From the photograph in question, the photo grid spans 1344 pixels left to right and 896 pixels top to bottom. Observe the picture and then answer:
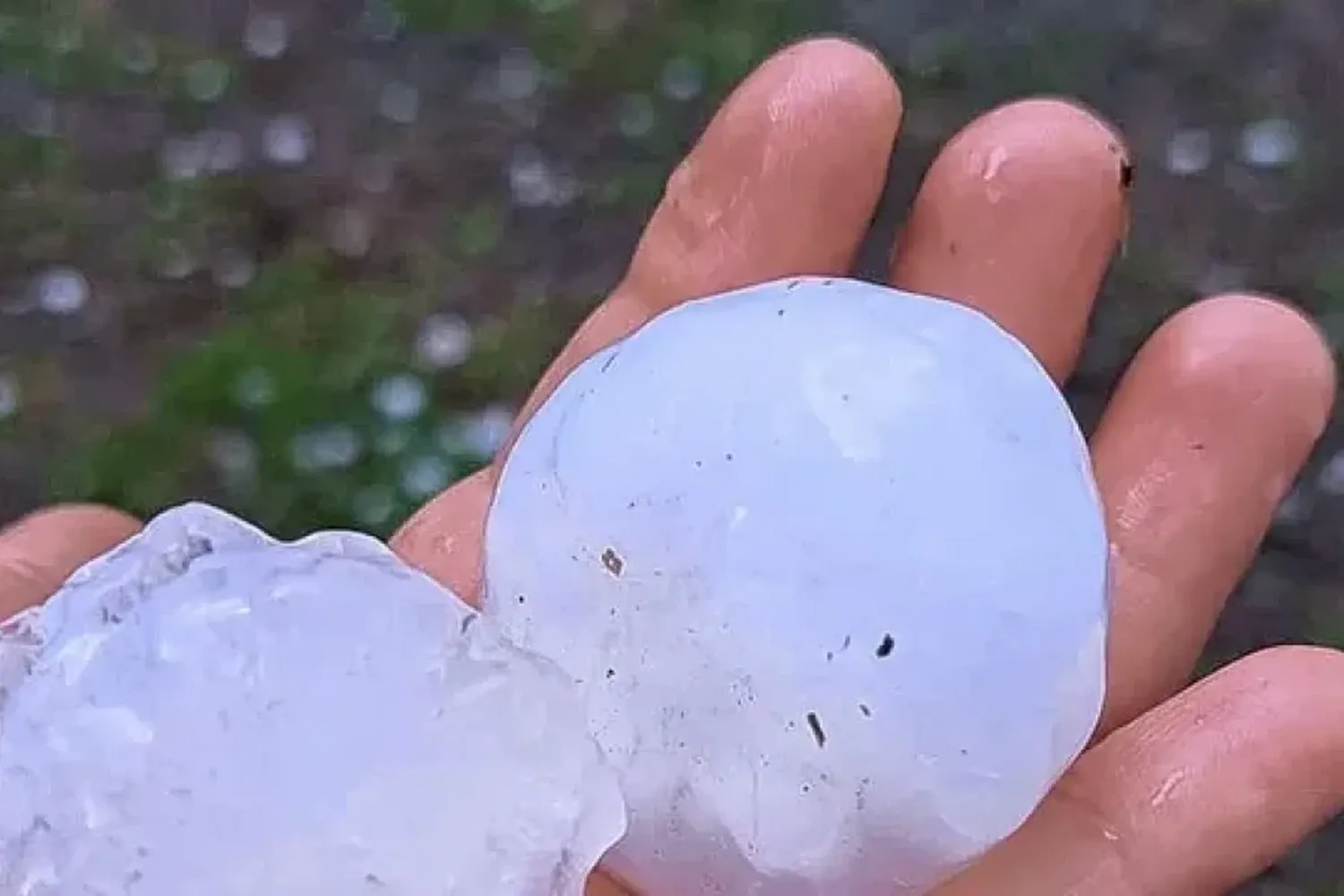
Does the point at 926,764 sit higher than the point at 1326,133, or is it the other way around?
the point at 926,764

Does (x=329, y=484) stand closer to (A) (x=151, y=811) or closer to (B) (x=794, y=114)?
(B) (x=794, y=114)

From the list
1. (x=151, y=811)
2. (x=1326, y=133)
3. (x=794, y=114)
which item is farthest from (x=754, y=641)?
(x=1326, y=133)

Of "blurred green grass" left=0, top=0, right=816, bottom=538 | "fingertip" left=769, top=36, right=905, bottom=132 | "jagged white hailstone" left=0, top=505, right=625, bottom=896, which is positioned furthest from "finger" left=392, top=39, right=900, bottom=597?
"blurred green grass" left=0, top=0, right=816, bottom=538

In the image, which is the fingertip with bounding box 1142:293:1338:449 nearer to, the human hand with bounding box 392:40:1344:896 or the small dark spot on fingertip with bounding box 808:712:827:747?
the human hand with bounding box 392:40:1344:896

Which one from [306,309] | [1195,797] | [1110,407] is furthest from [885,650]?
[306,309]

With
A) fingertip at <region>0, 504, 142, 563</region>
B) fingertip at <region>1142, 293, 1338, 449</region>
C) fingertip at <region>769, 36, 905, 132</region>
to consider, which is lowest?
fingertip at <region>0, 504, 142, 563</region>

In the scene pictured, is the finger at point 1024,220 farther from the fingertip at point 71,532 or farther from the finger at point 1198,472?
the fingertip at point 71,532

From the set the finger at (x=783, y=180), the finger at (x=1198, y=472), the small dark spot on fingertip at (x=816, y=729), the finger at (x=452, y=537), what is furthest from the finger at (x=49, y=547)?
the finger at (x=1198, y=472)
